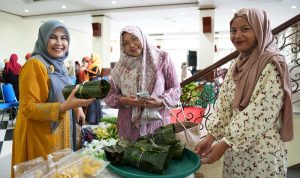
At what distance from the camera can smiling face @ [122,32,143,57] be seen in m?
1.58

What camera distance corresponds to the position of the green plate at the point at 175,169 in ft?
2.65

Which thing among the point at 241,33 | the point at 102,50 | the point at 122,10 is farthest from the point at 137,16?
the point at 241,33

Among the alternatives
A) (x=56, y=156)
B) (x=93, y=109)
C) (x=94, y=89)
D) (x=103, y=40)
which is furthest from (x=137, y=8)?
(x=56, y=156)

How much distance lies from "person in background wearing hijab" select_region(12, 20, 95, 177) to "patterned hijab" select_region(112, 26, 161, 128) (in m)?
0.37

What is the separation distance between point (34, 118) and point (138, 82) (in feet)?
2.14

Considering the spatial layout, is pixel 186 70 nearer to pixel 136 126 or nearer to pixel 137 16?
pixel 137 16

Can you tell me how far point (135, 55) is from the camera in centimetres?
162

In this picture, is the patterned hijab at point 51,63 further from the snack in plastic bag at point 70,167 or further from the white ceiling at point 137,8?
the white ceiling at point 137,8

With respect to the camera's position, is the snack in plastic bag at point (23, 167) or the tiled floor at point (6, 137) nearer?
the snack in plastic bag at point (23, 167)

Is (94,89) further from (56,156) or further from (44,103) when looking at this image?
(44,103)

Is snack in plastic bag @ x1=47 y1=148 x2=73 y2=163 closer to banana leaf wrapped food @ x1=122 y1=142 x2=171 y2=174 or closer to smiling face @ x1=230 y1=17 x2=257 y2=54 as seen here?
banana leaf wrapped food @ x1=122 y1=142 x2=171 y2=174

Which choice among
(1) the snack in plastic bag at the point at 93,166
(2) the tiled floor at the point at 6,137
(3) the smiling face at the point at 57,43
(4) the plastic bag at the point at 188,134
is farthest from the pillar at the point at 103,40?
(1) the snack in plastic bag at the point at 93,166

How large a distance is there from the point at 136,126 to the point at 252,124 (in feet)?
2.61

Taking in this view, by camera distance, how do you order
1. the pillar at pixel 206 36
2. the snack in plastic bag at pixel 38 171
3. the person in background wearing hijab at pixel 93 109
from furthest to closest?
the pillar at pixel 206 36, the person in background wearing hijab at pixel 93 109, the snack in plastic bag at pixel 38 171
